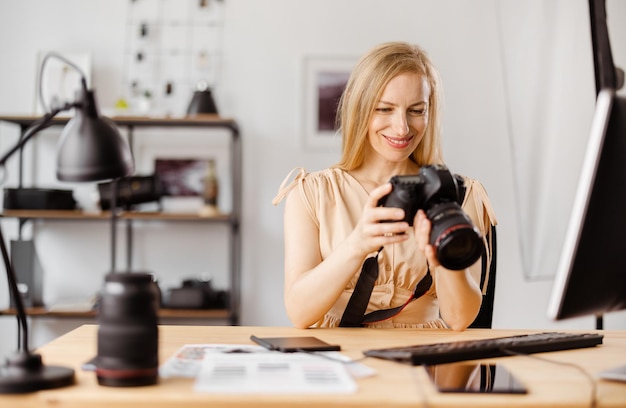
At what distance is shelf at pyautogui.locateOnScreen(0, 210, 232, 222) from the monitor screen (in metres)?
2.39

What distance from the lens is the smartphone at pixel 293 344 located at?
1.18m

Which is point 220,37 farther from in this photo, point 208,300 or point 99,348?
point 99,348

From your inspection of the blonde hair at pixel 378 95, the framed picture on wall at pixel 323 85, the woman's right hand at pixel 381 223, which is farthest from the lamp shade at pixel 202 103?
the woman's right hand at pixel 381 223

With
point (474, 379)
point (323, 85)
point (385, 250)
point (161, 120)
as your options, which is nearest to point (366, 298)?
point (385, 250)

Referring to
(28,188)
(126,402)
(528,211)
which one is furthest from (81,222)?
(126,402)

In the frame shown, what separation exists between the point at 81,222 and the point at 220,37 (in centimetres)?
116

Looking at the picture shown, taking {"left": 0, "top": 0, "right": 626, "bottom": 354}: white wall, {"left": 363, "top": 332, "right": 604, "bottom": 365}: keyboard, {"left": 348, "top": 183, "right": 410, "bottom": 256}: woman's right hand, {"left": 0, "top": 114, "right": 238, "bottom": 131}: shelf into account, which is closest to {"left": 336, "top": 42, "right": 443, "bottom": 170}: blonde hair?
{"left": 348, "top": 183, "right": 410, "bottom": 256}: woman's right hand

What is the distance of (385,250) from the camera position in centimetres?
176

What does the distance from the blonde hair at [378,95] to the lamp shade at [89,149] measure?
87 centimetres

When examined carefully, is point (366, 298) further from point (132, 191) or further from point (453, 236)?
point (132, 191)

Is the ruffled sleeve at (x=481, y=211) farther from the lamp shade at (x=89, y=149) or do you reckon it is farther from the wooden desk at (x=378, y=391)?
the lamp shade at (x=89, y=149)

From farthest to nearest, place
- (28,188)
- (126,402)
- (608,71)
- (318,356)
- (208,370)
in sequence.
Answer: (28,188) → (608,71) → (318,356) → (208,370) → (126,402)

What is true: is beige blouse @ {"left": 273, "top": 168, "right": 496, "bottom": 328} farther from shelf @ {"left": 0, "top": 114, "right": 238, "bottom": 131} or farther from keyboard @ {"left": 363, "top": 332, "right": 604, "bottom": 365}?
shelf @ {"left": 0, "top": 114, "right": 238, "bottom": 131}

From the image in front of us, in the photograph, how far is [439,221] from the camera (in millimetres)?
1201
